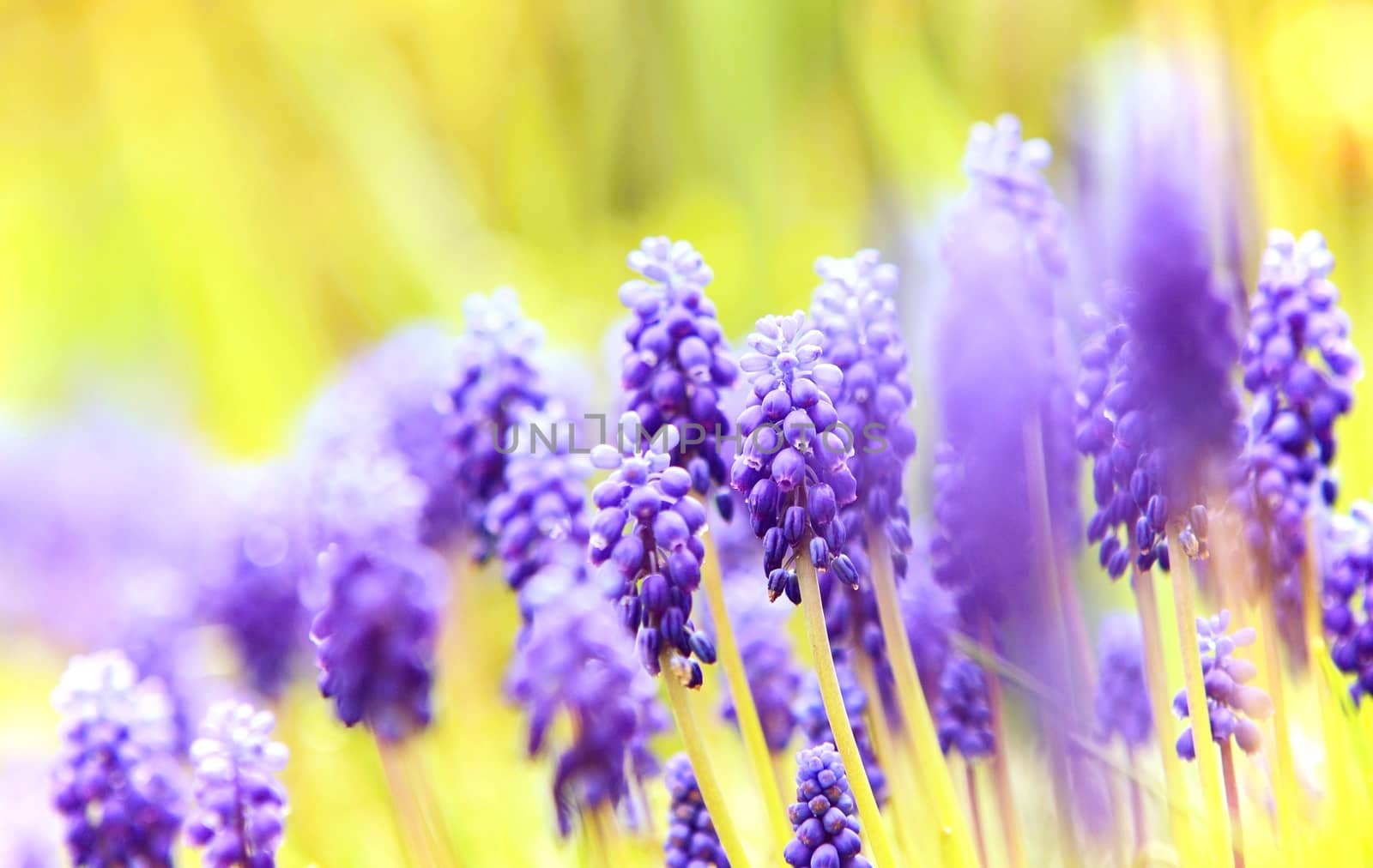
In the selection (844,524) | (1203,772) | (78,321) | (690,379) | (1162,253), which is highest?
(78,321)

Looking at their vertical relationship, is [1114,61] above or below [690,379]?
above

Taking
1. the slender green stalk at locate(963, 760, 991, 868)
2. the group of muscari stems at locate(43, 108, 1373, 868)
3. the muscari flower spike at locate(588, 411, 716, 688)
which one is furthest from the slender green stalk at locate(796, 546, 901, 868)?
the slender green stalk at locate(963, 760, 991, 868)

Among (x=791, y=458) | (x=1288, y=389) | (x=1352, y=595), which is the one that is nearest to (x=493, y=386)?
(x=791, y=458)

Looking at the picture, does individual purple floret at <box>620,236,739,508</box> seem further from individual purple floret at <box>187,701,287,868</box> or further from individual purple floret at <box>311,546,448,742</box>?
individual purple floret at <box>187,701,287,868</box>

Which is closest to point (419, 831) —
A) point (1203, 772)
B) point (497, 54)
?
point (1203, 772)

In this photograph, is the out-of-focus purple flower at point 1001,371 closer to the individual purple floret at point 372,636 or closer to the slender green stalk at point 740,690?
the slender green stalk at point 740,690

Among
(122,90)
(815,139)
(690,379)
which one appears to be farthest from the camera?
(122,90)

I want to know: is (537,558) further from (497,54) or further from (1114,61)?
(497,54)
